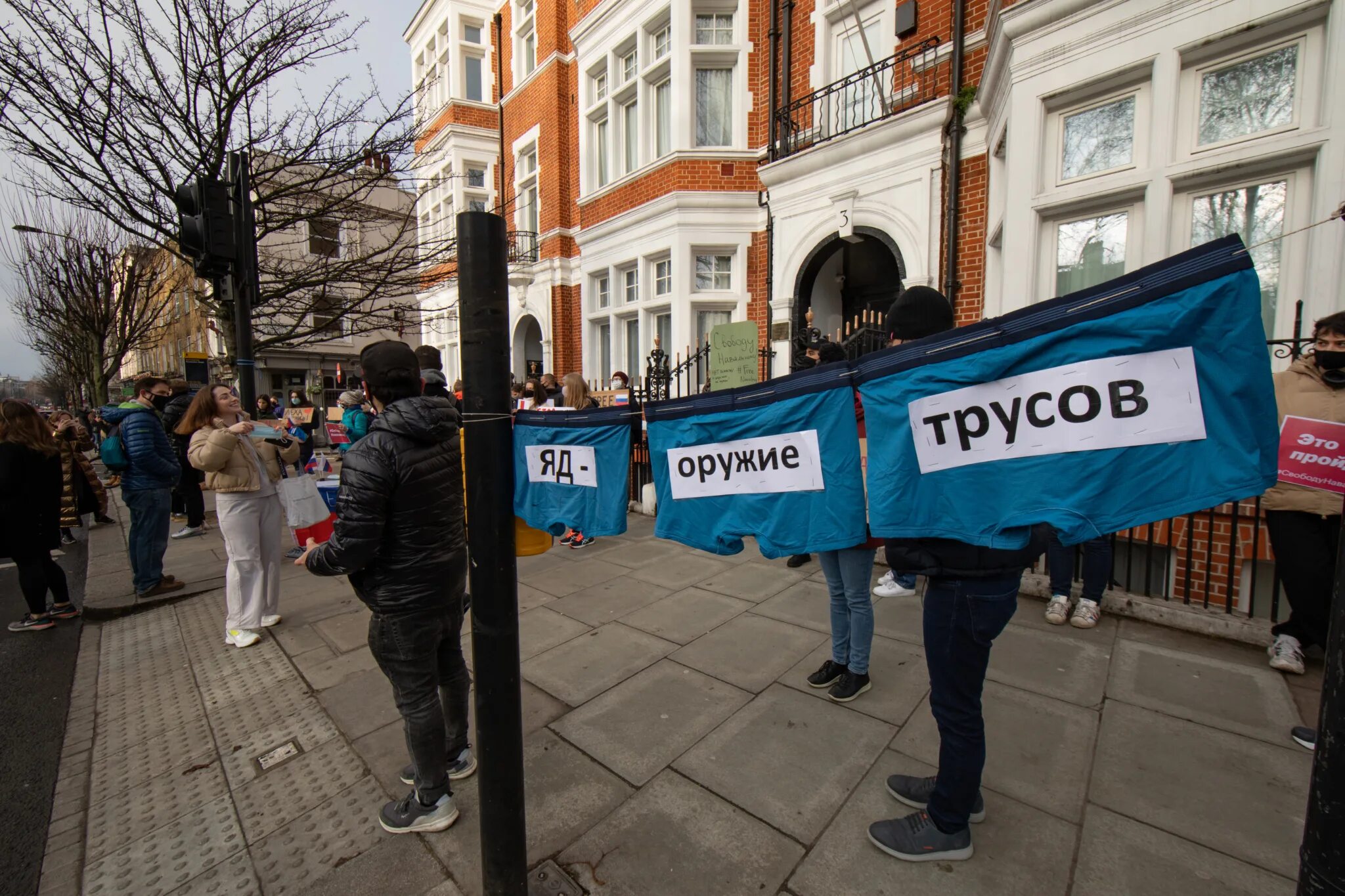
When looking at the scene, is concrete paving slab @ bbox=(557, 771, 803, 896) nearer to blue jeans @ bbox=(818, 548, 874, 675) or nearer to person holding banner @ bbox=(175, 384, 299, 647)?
blue jeans @ bbox=(818, 548, 874, 675)

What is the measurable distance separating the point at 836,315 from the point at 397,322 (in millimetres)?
7244

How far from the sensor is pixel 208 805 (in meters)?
2.52

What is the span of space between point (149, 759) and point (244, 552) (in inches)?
63.0

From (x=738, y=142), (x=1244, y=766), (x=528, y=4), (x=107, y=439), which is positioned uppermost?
(x=528, y=4)

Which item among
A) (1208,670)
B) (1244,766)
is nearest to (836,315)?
(1208,670)

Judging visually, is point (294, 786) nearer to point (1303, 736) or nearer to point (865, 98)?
point (1303, 736)

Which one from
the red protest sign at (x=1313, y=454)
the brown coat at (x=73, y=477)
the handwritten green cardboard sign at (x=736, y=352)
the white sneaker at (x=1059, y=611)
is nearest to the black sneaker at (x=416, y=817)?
the handwritten green cardboard sign at (x=736, y=352)

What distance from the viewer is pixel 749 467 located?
2.37 metres

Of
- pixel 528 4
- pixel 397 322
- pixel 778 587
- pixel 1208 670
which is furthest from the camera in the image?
pixel 528 4

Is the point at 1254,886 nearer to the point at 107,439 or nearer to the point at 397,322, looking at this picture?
the point at 107,439

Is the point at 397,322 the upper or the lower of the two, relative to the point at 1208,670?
upper

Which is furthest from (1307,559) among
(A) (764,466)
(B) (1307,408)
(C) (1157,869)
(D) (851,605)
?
(A) (764,466)

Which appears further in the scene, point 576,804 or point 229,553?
point 229,553

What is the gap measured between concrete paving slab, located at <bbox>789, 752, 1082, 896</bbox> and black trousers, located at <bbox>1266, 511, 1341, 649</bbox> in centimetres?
212
